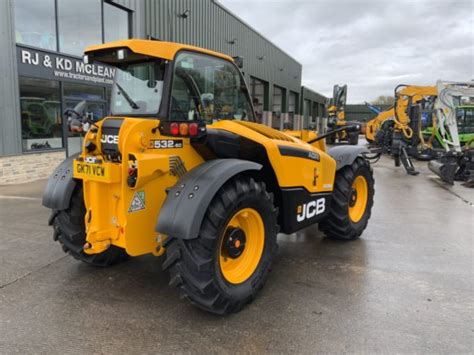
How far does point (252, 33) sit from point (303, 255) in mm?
19701

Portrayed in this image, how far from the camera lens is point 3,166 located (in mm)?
8938

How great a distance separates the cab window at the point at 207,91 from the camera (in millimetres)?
3402

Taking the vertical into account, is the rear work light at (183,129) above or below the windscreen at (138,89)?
below

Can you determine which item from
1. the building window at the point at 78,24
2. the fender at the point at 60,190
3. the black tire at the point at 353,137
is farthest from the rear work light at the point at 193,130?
the building window at the point at 78,24

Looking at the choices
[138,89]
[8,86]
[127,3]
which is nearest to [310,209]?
[138,89]

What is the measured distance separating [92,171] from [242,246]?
55.9 inches

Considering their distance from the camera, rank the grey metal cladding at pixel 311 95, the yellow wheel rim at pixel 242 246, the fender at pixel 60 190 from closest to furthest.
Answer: the yellow wheel rim at pixel 242 246, the fender at pixel 60 190, the grey metal cladding at pixel 311 95

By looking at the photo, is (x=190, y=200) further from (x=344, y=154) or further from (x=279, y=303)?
(x=344, y=154)

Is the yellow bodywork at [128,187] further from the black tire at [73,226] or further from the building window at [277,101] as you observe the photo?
the building window at [277,101]

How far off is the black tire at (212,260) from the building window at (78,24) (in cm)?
928

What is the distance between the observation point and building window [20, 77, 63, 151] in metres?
9.56

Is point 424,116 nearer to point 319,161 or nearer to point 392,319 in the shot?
point 319,161

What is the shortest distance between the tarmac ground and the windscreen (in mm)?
1677

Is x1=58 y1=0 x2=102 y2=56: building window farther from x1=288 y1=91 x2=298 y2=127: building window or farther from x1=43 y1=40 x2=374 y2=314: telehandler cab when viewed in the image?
x1=288 y1=91 x2=298 y2=127: building window
